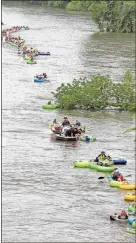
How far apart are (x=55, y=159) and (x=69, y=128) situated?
3.79 metres

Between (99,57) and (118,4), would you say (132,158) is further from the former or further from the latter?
(118,4)

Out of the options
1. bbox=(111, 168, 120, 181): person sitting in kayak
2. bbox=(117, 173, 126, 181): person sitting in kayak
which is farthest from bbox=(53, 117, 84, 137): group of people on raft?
bbox=(117, 173, 126, 181): person sitting in kayak

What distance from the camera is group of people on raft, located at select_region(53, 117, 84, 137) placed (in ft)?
130

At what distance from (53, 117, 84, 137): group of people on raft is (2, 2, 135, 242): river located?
59 centimetres

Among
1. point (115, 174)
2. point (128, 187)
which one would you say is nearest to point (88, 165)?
point (115, 174)

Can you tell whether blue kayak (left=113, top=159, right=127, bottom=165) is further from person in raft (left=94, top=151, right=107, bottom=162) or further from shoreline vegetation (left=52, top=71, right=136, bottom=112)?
shoreline vegetation (left=52, top=71, right=136, bottom=112)

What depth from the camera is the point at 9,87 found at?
2125 inches

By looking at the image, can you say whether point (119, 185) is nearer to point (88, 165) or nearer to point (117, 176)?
point (117, 176)

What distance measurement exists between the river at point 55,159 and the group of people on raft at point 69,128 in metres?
0.59

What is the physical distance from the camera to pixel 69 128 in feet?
130

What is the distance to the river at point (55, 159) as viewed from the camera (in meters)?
27.3

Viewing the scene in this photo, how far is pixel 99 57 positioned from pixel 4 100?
64.3 feet

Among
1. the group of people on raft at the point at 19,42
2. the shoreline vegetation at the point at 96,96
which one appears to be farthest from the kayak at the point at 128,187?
the group of people on raft at the point at 19,42

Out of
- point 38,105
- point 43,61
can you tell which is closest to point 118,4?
point 43,61
